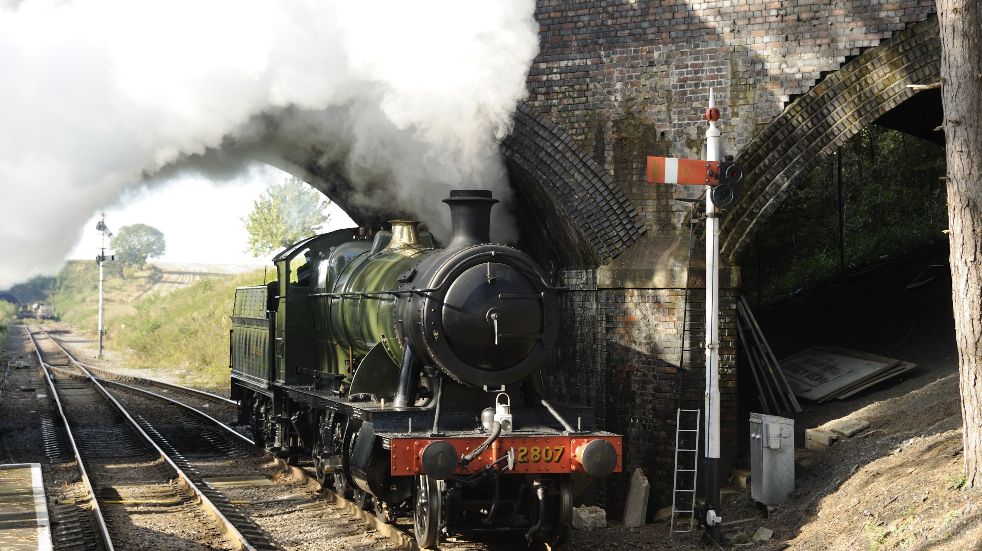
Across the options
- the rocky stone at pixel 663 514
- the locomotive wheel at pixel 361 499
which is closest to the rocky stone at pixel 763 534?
the rocky stone at pixel 663 514

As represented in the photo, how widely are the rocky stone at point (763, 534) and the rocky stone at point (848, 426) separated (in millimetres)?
2051

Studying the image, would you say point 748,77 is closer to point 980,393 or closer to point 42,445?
point 980,393

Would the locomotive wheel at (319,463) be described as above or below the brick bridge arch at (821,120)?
below

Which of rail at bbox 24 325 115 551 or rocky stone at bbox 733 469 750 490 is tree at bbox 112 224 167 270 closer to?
rail at bbox 24 325 115 551

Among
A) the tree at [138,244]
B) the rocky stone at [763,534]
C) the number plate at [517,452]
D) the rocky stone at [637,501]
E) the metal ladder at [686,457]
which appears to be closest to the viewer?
the number plate at [517,452]

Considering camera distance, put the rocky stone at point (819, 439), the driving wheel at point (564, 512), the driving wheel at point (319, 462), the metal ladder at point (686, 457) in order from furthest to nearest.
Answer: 1. the driving wheel at point (319, 462)
2. the rocky stone at point (819, 439)
3. the metal ladder at point (686, 457)
4. the driving wheel at point (564, 512)

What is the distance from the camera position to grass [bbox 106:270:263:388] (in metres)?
30.2

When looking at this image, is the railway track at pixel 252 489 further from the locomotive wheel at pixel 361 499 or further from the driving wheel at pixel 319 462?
the driving wheel at pixel 319 462

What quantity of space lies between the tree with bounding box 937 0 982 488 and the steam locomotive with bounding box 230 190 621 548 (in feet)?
9.30

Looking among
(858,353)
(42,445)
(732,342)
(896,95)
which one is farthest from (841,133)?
(42,445)

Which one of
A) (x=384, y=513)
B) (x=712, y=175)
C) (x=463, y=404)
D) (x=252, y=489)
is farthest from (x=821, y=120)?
(x=252, y=489)

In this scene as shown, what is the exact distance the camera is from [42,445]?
14.4m

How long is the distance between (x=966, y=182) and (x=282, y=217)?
117 feet

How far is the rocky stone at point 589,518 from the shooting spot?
892cm
